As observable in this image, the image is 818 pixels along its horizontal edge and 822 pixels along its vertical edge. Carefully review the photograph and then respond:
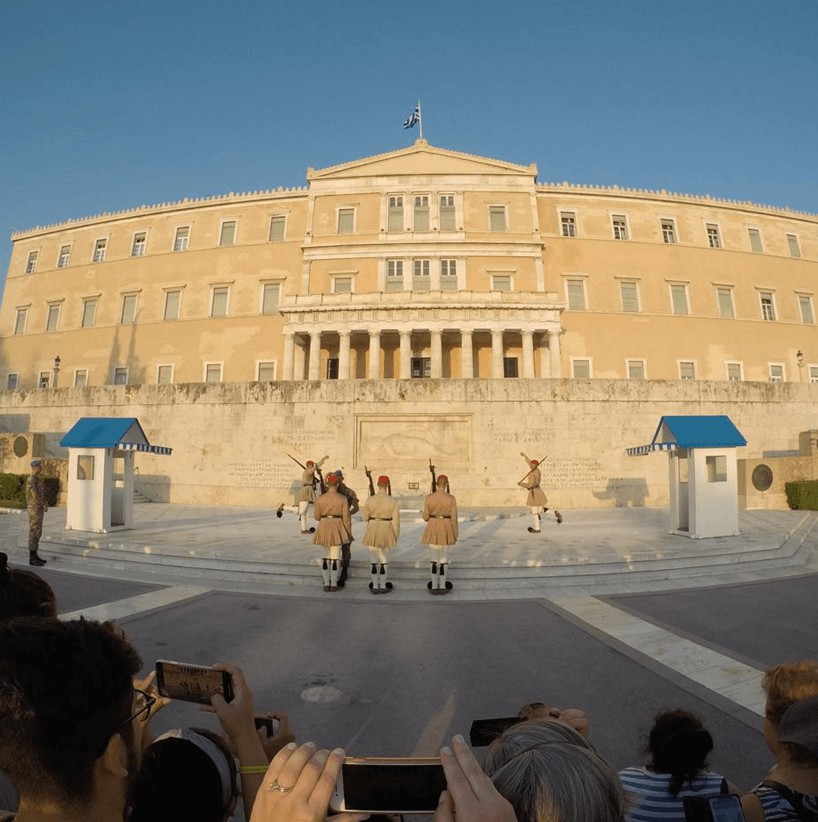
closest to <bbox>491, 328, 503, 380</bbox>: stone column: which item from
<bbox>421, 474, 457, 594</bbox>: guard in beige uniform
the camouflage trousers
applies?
<bbox>421, 474, 457, 594</bbox>: guard in beige uniform

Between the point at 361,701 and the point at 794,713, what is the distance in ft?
10.4

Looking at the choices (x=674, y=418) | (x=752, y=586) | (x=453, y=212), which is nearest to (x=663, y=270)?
(x=453, y=212)

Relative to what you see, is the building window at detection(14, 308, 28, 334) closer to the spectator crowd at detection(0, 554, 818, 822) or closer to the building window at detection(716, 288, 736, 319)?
the spectator crowd at detection(0, 554, 818, 822)

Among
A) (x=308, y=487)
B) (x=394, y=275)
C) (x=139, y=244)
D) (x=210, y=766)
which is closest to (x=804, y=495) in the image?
(x=308, y=487)

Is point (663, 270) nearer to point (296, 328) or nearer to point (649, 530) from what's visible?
point (296, 328)

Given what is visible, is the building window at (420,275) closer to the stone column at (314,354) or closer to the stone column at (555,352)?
the stone column at (314,354)

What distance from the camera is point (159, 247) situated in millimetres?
41031

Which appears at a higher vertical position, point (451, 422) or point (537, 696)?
point (451, 422)

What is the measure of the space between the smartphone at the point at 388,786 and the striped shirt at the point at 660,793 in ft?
4.02

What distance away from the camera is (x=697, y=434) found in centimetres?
1166

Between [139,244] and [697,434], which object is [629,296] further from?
[139,244]

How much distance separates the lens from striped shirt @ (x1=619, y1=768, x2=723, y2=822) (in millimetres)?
1911

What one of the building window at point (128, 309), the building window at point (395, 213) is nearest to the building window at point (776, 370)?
the building window at point (395, 213)

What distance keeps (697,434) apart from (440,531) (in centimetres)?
752
